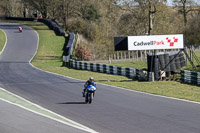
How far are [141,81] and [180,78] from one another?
3.61 metres

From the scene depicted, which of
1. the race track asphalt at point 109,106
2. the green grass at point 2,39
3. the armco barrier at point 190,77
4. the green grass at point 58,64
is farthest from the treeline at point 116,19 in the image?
the race track asphalt at point 109,106

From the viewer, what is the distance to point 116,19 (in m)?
75.3

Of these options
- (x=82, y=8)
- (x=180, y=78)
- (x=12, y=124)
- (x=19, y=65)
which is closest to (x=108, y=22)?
(x=82, y=8)

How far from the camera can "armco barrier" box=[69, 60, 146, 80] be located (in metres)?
32.6

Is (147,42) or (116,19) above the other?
(116,19)

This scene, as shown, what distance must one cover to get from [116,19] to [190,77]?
152ft

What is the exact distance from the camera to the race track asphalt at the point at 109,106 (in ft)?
43.4

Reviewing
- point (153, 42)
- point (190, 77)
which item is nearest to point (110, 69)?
point (153, 42)

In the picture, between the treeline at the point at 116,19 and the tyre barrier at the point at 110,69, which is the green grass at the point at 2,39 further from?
the tyre barrier at the point at 110,69

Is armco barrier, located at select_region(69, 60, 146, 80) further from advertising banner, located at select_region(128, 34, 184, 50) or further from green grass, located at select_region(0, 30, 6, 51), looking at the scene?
green grass, located at select_region(0, 30, 6, 51)

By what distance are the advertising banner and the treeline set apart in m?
20.2

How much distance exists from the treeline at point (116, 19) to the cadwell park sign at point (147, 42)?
2024 cm

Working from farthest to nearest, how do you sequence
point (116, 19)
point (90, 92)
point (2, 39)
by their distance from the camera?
point (116, 19)
point (2, 39)
point (90, 92)

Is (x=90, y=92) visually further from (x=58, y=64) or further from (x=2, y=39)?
(x=2, y=39)
